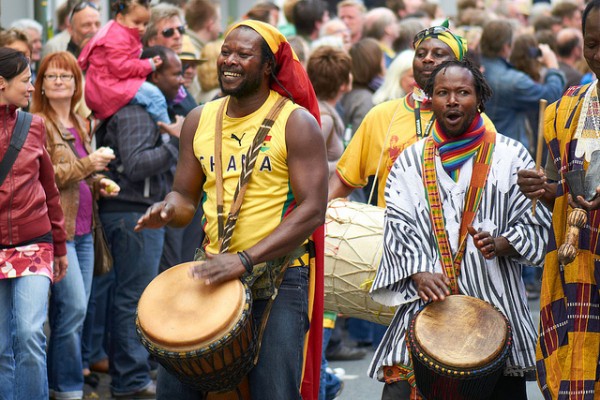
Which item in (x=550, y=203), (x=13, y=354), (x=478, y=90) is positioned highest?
(x=478, y=90)

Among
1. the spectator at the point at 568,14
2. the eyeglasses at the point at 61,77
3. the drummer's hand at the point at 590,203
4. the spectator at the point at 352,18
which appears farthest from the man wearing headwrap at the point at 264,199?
the spectator at the point at 568,14

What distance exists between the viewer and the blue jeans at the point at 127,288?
27.2ft

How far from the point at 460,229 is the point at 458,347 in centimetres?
60

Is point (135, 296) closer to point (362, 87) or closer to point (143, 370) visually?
point (143, 370)

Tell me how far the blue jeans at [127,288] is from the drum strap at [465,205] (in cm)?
308

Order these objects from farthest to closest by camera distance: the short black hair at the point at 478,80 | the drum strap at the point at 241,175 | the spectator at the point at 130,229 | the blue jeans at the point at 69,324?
the spectator at the point at 130,229 < the blue jeans at the point at 69,324 < the short black hair at the point at 478,80 < the drum strap at the point at 241,175

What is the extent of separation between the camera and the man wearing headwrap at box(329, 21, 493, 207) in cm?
678

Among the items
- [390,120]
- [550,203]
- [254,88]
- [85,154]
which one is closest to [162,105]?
[85,154]

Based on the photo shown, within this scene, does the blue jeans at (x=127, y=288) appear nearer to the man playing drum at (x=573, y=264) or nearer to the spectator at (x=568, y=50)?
the man playing drum at (x=573, y=264)

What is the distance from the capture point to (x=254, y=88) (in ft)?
18.3

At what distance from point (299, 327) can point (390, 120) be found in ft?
5.98

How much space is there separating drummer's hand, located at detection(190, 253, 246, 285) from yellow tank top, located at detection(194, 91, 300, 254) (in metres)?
0.22

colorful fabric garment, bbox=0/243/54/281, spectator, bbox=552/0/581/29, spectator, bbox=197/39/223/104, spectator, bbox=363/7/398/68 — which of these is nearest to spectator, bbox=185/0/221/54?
spectator, bbox=197/39/223/104

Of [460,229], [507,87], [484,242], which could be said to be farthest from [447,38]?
[507,87]
